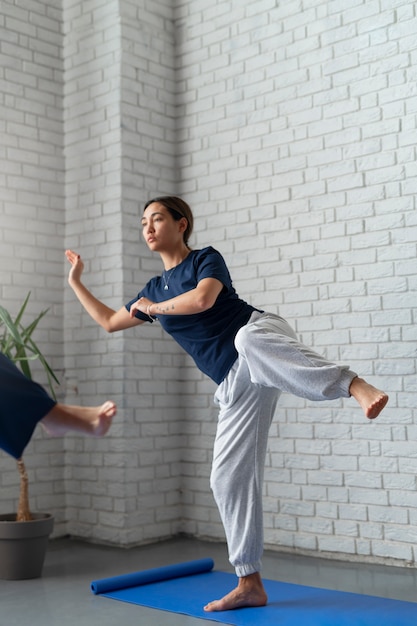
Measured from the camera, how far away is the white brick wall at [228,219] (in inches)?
178

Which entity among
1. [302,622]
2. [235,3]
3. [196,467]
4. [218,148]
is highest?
[235,3]

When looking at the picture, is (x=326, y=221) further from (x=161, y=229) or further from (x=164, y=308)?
(x=164, y=308)

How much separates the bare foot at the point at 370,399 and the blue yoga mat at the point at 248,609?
889 millimetres

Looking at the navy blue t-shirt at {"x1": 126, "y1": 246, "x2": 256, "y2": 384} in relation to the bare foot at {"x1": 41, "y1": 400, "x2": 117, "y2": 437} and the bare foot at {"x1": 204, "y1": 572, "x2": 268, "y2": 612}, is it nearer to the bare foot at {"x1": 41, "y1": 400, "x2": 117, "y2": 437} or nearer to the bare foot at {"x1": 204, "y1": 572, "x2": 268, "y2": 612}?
the bare foot at {"x1": 41, "y1": 400, "x2": 117, "y2": 437}

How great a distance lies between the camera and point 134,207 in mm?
5309

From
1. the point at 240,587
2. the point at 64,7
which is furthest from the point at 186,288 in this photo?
the point at 64,7

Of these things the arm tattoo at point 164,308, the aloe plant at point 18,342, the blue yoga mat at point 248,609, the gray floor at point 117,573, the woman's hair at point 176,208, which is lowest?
the gray floor at point 117,573

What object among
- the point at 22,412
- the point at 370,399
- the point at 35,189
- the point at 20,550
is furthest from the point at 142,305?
the point at 35,189

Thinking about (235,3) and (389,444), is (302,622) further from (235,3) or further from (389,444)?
(235,3)

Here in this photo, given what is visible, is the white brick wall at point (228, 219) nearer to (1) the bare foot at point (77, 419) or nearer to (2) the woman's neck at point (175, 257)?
(2) the woman's neck at point (175, 257)

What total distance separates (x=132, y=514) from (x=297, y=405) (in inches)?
49.1

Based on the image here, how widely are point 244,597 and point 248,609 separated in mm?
52

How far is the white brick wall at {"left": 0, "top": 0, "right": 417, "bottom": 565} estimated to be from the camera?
4520 millimetres

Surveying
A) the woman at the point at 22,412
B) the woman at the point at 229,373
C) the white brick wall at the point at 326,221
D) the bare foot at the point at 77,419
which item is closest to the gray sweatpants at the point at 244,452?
the woman at the point at 229,373
